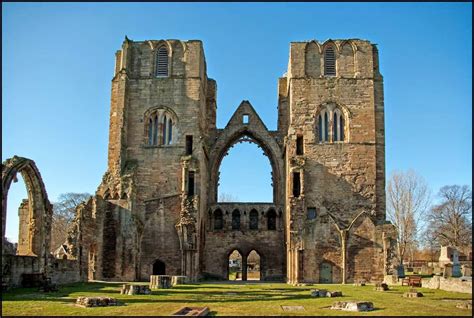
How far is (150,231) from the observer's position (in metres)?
30.9

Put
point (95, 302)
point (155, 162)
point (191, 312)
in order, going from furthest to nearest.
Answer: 1. point (155, 162)
2. point (95, 302)
3. point (191, 312)

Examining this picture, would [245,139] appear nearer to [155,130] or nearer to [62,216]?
[155,130]

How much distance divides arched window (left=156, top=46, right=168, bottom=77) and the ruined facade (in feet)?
0.21

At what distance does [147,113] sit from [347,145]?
41.3 ft

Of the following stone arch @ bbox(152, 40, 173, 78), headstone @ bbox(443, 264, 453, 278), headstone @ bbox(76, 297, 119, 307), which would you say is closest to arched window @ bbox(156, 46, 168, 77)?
stone arch @ bbox(152, 40, 173, 78)

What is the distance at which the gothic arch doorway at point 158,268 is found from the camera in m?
30.7

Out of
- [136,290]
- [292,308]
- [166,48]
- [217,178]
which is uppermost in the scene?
[166,48]

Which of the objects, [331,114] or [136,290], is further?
[331,114]

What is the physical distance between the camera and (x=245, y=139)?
119 feet

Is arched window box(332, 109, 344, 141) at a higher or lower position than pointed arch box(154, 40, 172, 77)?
lower

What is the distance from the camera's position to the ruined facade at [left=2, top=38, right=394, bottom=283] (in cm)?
2972

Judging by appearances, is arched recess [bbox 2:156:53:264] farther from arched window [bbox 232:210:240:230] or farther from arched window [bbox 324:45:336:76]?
arched window [bbox 324:45:336:76]

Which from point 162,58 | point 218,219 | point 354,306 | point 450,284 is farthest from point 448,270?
point 162,58

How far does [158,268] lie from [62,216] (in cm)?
2964
